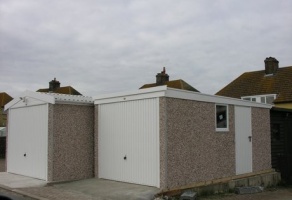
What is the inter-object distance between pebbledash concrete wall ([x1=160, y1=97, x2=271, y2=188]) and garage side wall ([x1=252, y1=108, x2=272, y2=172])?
1.75 meters

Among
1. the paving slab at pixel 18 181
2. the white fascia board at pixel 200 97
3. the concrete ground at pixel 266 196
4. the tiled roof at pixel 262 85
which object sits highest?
the tiled roof at pixel 262 85

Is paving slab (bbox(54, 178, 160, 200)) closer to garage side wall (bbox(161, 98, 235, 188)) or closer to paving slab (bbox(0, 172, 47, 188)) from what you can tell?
paving slab (bbox(0, 172, 47, 188))

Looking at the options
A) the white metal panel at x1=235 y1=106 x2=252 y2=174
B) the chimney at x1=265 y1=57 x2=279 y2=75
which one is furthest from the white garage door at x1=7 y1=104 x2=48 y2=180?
the chimney at x1=265 y1=57 x2=279 y2=75

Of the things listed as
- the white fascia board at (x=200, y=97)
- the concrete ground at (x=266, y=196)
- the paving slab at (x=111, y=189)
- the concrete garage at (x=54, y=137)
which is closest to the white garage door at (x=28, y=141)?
the concrete garage at (x=54, y=137)

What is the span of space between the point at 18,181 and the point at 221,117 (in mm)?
7340

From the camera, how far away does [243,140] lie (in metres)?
14.4

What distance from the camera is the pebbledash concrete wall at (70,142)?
12.2 m

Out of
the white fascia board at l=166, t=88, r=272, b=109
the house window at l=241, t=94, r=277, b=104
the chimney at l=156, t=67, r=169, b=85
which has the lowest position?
the white fascia board at l=166, t=88, r=272, b=109

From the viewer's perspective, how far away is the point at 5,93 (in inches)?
2266

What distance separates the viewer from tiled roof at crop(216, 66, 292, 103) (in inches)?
1015

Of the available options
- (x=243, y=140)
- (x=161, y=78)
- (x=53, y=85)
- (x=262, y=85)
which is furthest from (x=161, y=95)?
(x=53, y=85)

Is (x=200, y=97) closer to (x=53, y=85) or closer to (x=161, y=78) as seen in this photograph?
(x=161, y=78)

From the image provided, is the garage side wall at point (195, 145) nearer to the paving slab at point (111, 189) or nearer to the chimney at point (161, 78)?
the paving slab at point (111, 189)

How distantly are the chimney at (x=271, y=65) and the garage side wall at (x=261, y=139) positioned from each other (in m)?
13.3
